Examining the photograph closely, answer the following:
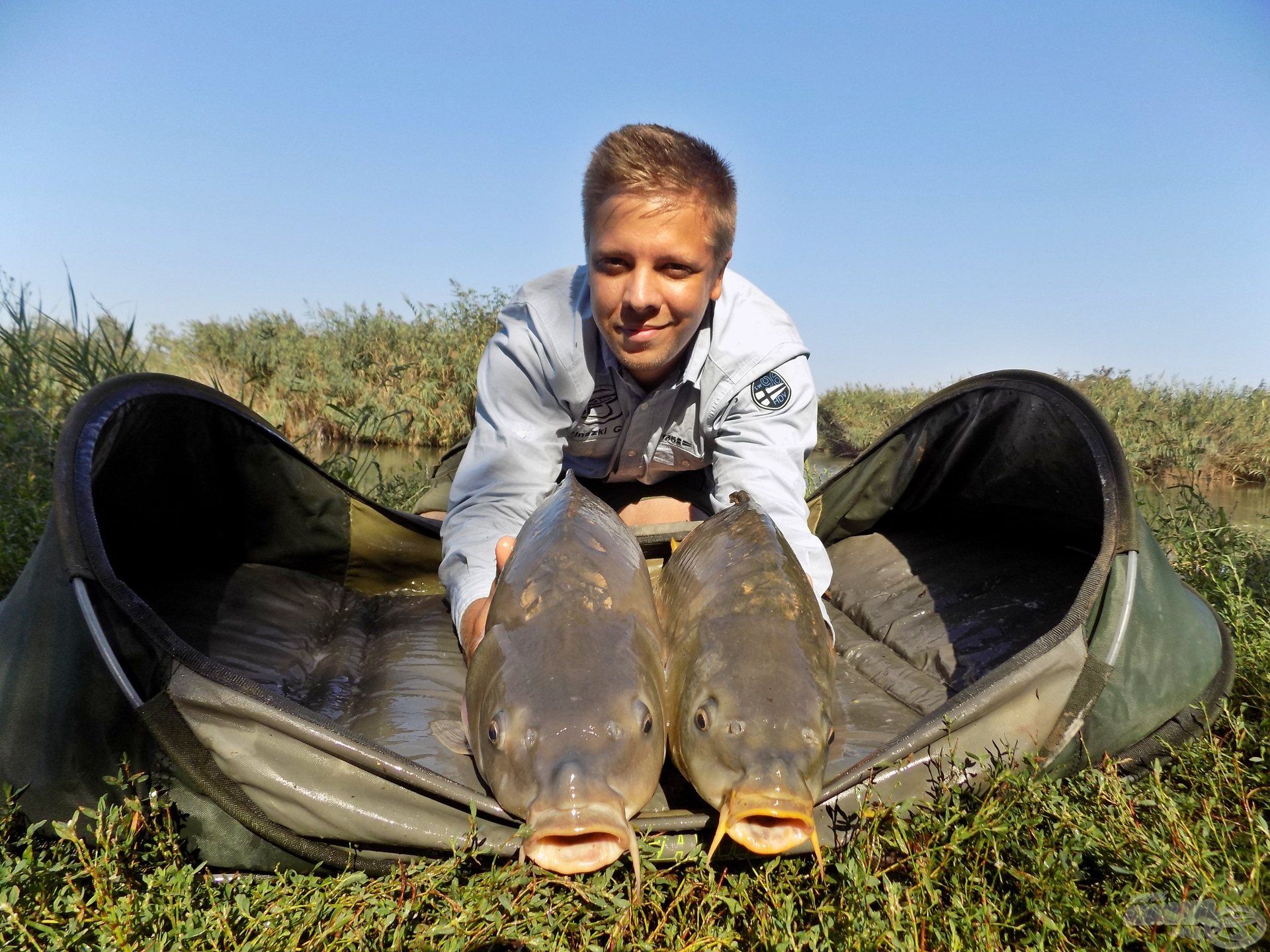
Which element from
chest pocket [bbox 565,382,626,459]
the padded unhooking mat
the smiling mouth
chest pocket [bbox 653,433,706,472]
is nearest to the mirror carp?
the padded unhooking mat

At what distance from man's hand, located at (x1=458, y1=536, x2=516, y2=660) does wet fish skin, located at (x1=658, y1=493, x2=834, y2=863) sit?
385mm

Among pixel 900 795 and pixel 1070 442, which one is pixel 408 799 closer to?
pixel 900 795

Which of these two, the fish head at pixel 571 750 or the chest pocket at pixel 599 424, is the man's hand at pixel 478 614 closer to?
the fish head at pixel 571 750

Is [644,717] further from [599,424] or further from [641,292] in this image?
[599,424]

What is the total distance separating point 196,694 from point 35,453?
2.55 metres

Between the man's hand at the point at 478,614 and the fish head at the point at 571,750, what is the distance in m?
0.41

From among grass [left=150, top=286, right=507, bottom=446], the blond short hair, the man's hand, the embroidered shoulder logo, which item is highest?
the blond short hair

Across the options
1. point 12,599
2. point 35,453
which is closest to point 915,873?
point 12,599

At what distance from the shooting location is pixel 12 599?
5.53 feet

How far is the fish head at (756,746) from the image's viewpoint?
1.28 metres

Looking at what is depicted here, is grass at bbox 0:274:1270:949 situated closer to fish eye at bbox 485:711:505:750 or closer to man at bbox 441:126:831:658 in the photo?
fish eye at bbox 485:711:505:750

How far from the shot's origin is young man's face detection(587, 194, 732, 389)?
2.21 metres

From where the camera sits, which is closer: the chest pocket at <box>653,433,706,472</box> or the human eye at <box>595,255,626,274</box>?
the human eye at <box>595,255,626,274</box>

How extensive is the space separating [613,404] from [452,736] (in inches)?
47.9
